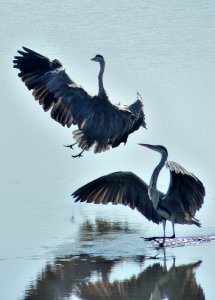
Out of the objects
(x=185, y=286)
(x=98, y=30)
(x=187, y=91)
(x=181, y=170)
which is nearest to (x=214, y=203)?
(x=181, y=170)

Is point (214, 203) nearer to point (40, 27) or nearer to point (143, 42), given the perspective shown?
point (143, 42)

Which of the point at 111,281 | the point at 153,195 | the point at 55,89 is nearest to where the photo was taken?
the point at 111,281

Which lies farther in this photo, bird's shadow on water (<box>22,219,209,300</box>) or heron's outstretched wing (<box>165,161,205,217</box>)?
heron's outstretched wing (<box>165,161,205,217</box>)

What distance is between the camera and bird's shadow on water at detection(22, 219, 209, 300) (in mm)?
9375

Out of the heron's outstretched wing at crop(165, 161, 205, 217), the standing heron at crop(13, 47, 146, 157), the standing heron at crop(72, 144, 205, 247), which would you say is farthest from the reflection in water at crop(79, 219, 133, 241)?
the standing heron at crop(13, 47, 146, 157)

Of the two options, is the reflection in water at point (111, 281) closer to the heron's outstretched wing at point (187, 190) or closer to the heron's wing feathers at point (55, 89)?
the heron's outstretched wing at point (187, 190)

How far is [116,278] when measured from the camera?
9820 mm

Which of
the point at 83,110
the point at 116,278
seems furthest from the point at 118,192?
the point at 83,110

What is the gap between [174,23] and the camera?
22234 millimetres

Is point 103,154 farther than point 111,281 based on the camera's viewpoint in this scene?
Yes

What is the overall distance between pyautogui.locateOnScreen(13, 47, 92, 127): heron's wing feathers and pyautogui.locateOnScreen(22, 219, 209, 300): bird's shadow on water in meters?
3.07

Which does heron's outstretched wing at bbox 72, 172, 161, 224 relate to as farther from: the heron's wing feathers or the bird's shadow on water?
the heron's wing feathers

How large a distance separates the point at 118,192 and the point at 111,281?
1.95 meters

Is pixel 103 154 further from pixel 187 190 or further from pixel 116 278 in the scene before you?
pixel 116 278
